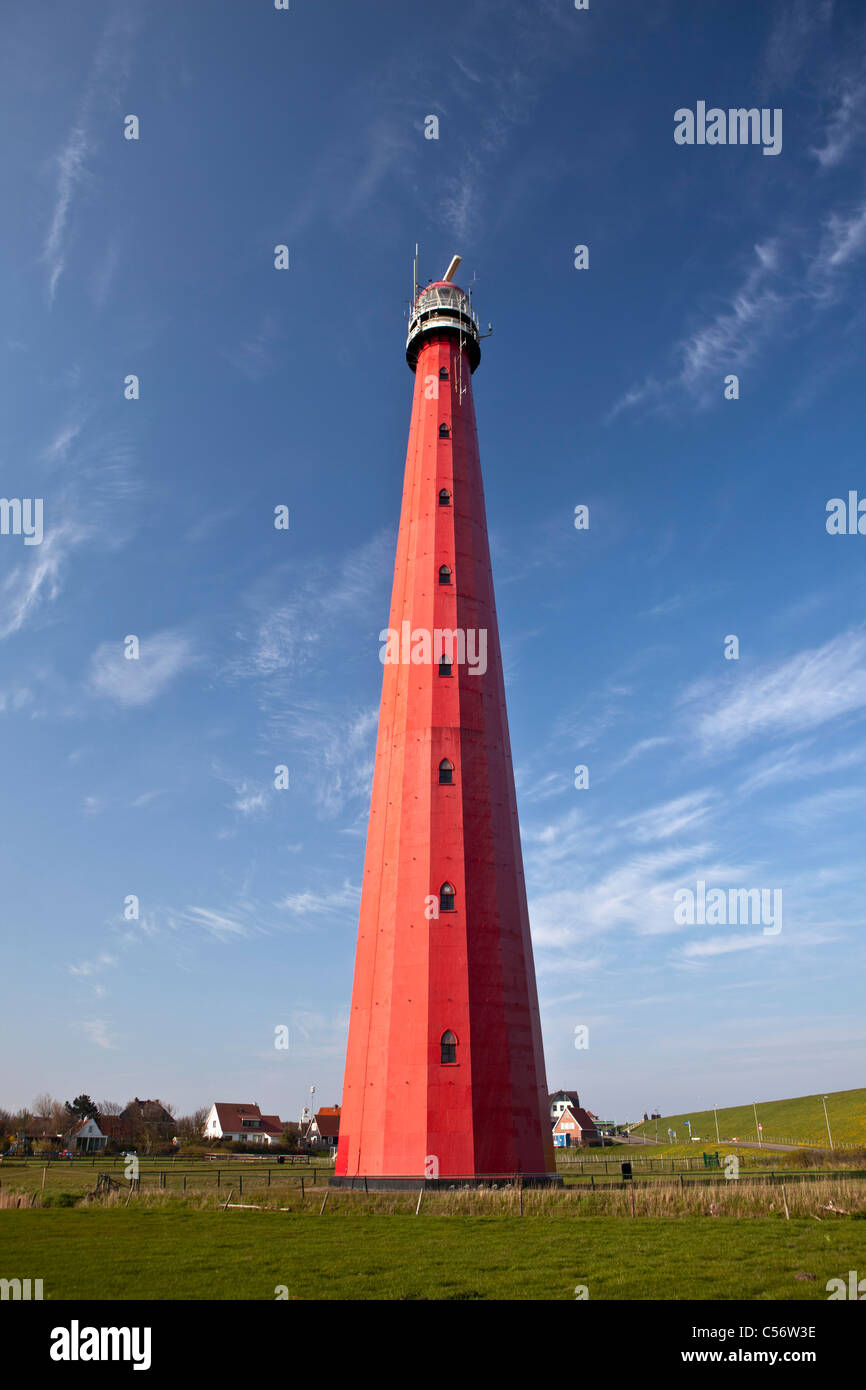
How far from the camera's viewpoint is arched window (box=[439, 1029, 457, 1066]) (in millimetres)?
27953

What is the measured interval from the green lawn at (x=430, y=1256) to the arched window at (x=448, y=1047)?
6.29m

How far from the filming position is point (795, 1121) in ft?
347

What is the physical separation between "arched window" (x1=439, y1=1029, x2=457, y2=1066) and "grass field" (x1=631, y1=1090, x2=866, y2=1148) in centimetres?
6972

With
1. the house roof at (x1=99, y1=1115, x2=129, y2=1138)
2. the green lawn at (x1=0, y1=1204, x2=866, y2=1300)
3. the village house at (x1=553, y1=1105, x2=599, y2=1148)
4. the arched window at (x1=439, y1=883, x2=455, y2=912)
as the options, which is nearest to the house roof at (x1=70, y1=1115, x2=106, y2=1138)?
the house roof at (x1=99, y1=1115, x2=129, y2=1138)

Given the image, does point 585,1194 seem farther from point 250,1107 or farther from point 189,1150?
point 250,1107

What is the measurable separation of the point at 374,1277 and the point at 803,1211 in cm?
1443

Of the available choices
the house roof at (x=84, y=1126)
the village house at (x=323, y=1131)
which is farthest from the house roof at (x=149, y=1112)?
the village house at (x=323, y=1131)

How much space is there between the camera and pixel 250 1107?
116 metres

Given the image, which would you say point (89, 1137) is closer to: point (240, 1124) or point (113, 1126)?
point (113, 1126)

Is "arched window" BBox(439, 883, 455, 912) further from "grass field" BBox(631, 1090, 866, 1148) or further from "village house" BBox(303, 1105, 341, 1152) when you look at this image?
"village house" BBox(303, 1105, 341, 1152)

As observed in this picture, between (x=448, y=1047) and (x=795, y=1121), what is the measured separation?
98.7m

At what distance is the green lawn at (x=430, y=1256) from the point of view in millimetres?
12539
